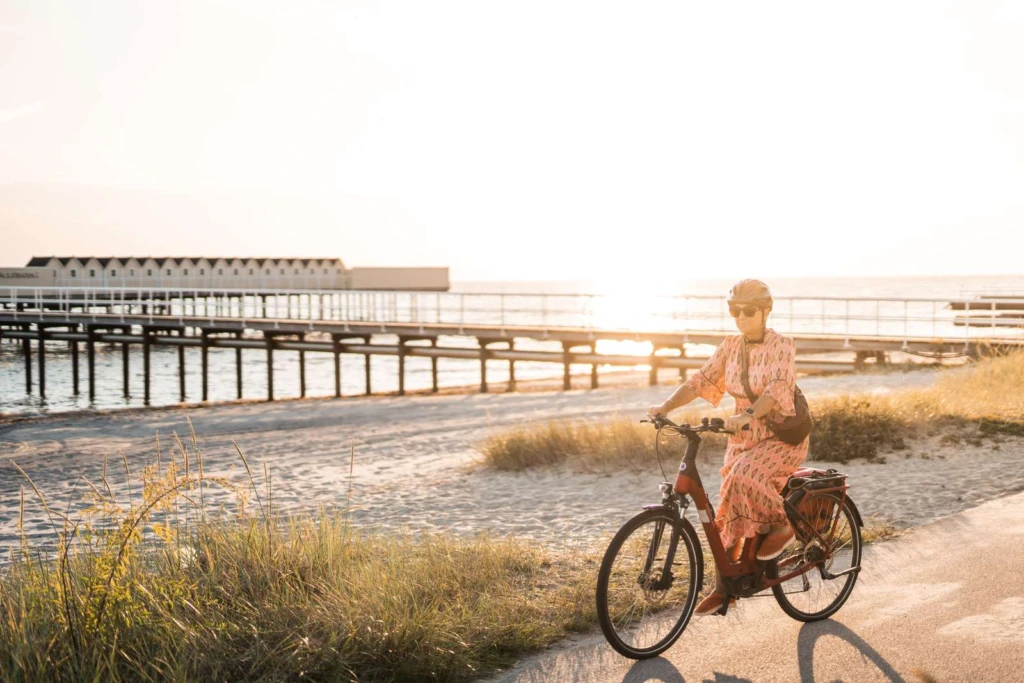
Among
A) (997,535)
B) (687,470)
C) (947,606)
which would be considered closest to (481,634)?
(687,470)

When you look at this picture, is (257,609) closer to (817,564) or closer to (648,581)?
(648,581)

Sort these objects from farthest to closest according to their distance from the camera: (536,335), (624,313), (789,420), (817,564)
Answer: (536,335) → (624,313) → (817,564) → (789,420)

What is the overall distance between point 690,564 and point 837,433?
698 cm

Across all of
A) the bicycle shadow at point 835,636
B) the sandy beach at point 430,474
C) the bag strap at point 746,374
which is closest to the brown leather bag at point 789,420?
the bag strap at point 746,374

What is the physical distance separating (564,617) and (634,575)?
72cm

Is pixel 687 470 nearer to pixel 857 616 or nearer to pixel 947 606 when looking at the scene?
pixel 857 616

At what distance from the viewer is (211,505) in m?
9.95

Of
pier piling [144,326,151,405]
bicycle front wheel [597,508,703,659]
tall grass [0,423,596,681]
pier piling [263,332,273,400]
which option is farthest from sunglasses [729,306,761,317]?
pier piling [144,326,151,405]

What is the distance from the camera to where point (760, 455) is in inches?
188

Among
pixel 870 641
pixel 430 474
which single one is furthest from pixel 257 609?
pixel 430 474

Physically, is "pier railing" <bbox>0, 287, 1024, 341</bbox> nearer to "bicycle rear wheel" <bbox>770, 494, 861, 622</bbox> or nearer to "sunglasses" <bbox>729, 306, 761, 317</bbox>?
"bicycle rear wheel" <bbox>770, 494, 861, 622</bbox>

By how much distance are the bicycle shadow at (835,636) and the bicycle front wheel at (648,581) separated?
1.86 feet

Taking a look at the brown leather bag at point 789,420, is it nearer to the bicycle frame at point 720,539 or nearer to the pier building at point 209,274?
the bicycle frame at point 720,539

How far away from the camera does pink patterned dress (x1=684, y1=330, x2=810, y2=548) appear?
15.5 feet
